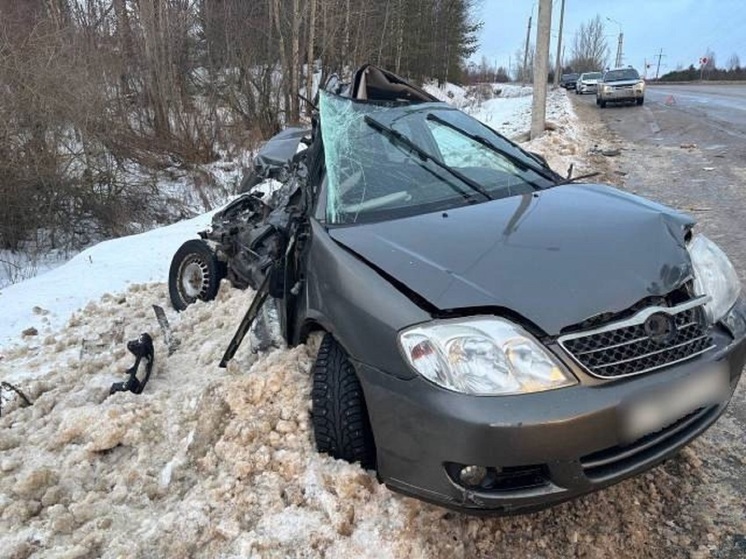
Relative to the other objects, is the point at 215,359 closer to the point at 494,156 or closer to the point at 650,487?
the point at 494,156

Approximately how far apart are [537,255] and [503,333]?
442mm

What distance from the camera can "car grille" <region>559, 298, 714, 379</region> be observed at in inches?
83.0

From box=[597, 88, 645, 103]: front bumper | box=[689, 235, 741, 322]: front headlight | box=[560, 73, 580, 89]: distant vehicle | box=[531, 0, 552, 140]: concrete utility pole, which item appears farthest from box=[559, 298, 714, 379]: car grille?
box=[560, 73, 580, 89]: distant vehicle

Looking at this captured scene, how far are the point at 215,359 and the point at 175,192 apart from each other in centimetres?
1015

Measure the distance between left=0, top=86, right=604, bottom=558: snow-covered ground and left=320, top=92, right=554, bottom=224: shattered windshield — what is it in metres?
0.80

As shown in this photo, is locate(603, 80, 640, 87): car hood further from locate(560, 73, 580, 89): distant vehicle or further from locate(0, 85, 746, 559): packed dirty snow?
locate(560, 73, 580, 89): distant vehicle

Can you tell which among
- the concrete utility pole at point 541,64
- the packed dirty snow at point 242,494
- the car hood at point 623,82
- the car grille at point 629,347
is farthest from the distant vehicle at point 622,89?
the car grille at point 629,347

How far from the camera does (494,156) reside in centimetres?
372

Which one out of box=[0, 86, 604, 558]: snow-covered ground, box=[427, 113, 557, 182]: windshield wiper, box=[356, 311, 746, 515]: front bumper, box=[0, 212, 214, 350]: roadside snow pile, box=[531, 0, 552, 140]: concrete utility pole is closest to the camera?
box=[356, 311, 746, 515]: front bumper

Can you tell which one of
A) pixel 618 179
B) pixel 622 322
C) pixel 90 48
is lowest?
pixel 618 179

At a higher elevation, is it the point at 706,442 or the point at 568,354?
the point at 568,354

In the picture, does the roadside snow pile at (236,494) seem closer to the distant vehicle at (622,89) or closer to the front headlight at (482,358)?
the front headlight at (482,358)

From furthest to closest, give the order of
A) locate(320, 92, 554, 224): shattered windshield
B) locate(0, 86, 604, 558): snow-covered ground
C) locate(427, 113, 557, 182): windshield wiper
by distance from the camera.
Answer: locate(427, 113, 557, 182): windshield wiper
locate(320, 92, 554, 224): shattered windshield
locate(0, 86, 604, 558): snow-covered ground

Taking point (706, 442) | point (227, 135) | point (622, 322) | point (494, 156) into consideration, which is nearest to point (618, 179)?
point (494, 156)
